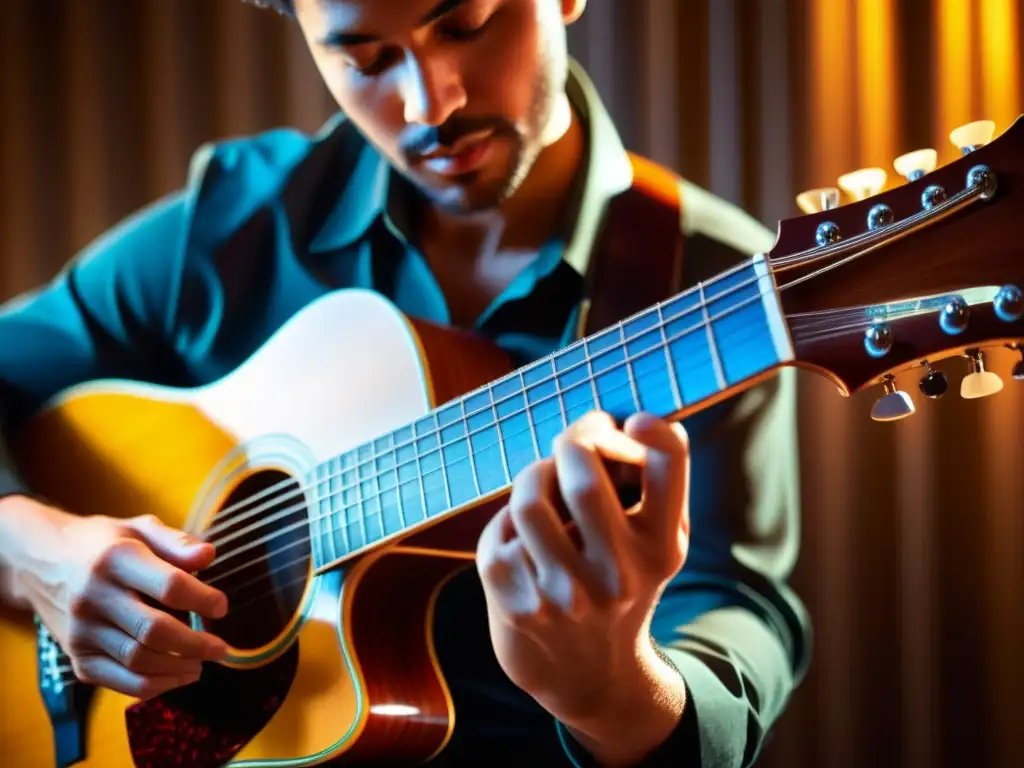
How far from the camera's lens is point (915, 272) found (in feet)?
1.88

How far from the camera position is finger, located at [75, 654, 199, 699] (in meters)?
0.87

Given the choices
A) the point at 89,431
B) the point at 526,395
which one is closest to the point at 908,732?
the point at 526,395

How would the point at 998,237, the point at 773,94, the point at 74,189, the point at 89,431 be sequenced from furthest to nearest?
the point at 74,189, the point at 89,431, the point at 773,94, the point at 998,237

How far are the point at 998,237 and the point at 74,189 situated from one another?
1.10 metres

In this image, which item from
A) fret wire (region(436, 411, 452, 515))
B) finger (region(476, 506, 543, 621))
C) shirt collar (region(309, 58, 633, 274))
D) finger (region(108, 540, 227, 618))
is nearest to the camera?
finger (region(476, 506, 543, 621))

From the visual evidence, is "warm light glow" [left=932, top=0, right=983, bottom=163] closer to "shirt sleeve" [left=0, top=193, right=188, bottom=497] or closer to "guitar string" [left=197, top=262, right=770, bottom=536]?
"guitar string" [left=197, top=262, right=770, bottom=536]

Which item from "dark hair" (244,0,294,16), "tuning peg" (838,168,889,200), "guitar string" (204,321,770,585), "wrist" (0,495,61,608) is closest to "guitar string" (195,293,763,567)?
"guitar string" (204,321,770,585)

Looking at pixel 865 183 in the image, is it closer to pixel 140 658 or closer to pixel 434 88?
pixel 434 88

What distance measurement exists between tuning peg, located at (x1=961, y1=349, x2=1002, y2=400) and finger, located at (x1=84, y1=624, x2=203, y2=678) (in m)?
0.69

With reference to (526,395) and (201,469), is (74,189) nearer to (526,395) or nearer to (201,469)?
(201,469)

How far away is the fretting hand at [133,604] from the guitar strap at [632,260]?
0.44 metres

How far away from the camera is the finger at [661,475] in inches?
23.2

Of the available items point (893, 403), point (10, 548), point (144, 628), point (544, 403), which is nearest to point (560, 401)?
point (544, 403)

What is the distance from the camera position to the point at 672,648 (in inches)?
32.3
